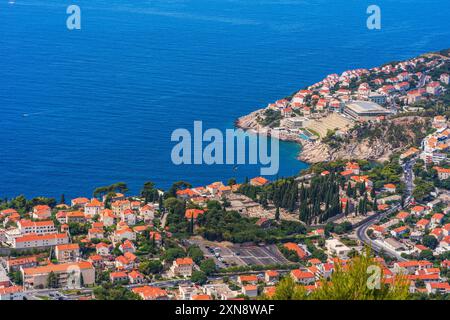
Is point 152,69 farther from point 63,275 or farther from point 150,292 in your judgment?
point 150,292

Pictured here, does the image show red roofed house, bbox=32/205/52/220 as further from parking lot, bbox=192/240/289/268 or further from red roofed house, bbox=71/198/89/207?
parking lot, bbox=192/240/289/268

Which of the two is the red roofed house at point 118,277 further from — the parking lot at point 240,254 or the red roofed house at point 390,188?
the red roofed house at point 390,188

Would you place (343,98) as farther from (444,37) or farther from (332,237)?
(444,37)

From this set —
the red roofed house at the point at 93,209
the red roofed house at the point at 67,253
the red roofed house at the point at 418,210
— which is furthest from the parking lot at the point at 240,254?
the red roofed house at the point at 418,210

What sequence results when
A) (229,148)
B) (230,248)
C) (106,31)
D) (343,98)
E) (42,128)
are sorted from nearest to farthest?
(230,248) < (229,148) < (42,128) < (343,98) < (106,31)

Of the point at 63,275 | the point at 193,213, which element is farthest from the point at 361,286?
the point at 193,213

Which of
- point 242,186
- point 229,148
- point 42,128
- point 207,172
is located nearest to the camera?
point 242,186
